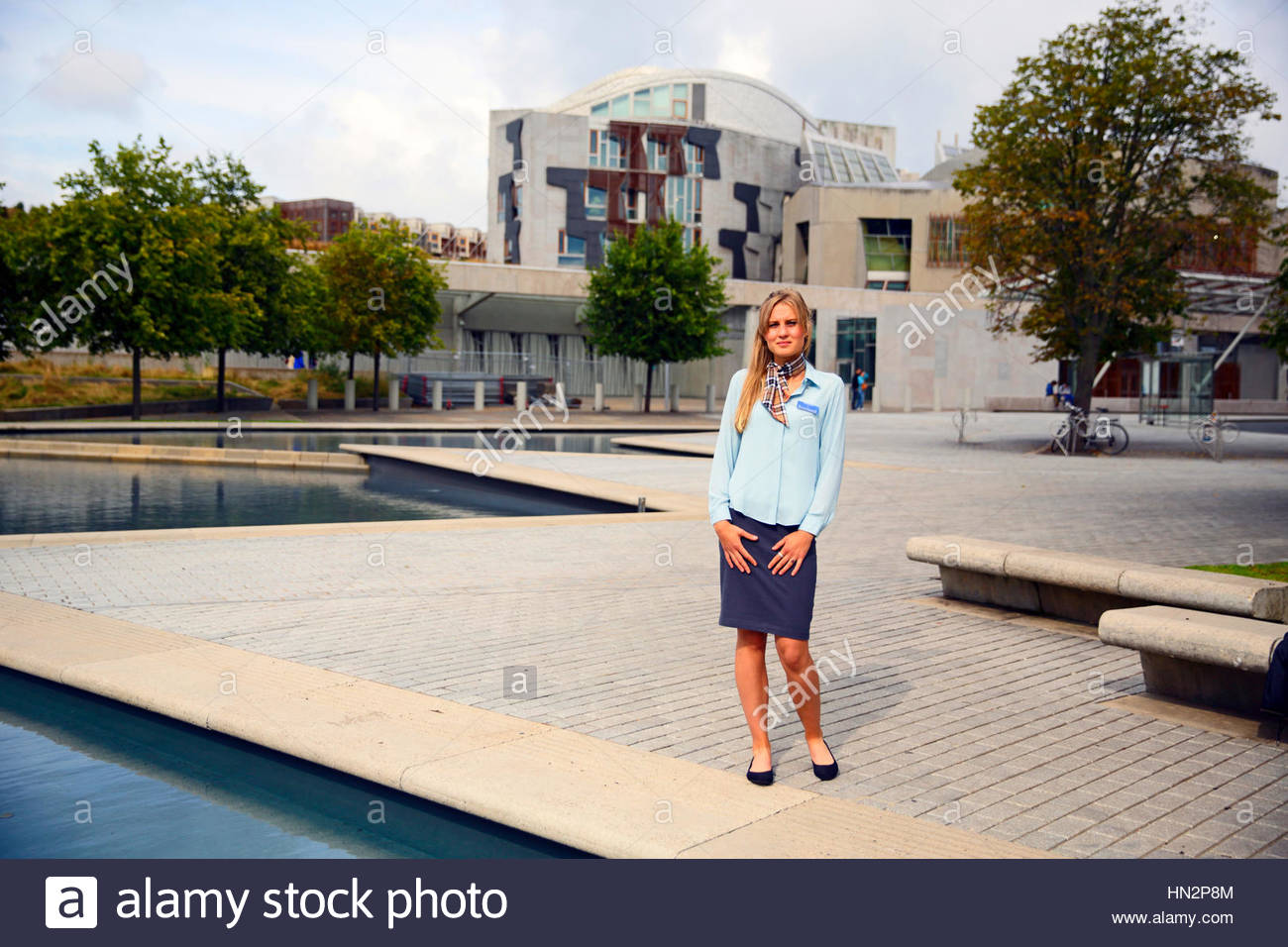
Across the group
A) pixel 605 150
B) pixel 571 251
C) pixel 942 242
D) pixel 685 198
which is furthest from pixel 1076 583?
pixel 685 198

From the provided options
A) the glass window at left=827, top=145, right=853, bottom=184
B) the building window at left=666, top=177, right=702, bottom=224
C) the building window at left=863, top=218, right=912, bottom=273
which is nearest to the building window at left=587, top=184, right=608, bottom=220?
the building window at left=666, top=177, right=702, bottom=224

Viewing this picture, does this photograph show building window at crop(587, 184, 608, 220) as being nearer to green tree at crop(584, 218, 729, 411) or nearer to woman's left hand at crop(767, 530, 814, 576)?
green tree at crop(584, 218, 729, 411)

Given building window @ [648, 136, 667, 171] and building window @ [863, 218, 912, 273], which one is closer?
building window @ [863, 218, 912, 273]

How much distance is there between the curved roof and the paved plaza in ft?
223

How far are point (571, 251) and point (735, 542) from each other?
6671 cm

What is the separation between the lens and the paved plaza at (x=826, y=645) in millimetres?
4367

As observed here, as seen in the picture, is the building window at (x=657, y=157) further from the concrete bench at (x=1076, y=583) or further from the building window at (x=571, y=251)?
the concrete bench at (x=1076, y=583)

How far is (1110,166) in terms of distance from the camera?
2362 centimetres

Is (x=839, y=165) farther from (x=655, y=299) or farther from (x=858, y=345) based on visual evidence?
(x=655, y=299)

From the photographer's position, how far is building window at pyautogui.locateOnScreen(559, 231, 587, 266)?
68938 mm

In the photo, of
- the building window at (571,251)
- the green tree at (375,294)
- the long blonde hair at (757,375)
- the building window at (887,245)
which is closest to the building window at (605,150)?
the building window at (571,251)

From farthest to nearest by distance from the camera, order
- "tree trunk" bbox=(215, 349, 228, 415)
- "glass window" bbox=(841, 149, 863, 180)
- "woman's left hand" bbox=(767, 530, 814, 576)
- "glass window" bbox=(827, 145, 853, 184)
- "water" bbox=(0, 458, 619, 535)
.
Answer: "glass window" bbox=(841, 149, 863, 180), "glass window" bbox=(827, 145, 853, 184), "tree trunk" bbox=(215, 349, 228, 415), "water" bbox=(0, 458, 619, 535), "woman's left hand" bbox=(767, 530, 814, 576)

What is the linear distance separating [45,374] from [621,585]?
35.0 meters

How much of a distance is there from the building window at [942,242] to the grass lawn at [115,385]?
36863 millimetres
